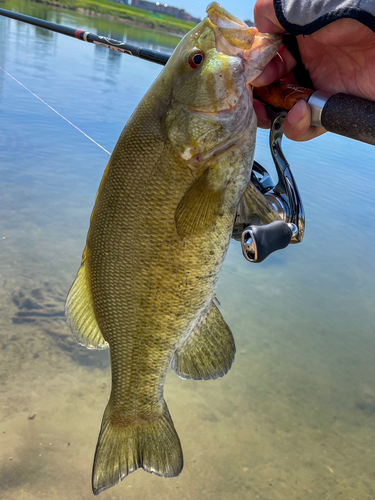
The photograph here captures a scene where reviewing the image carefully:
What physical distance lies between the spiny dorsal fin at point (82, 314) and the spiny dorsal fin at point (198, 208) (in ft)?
1.44

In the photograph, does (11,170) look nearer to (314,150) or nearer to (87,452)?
(87,452)

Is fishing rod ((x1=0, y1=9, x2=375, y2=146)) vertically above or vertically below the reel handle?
above

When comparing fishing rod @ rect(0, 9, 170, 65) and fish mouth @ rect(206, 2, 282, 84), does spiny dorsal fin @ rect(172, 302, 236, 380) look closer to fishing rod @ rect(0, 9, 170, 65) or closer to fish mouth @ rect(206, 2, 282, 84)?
fish mouth @ rect(206, 2, 282, 84)

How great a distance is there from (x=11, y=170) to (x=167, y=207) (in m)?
4.55

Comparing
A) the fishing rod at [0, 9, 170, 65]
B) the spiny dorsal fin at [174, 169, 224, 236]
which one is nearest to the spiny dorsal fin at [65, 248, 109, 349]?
the spiny dorsal fin at [174, 169, 224, 236]

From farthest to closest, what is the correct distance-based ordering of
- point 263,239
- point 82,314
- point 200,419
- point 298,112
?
point 200,419
point 82,314
point 298,112
point 263,239

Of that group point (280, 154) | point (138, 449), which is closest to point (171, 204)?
point (280, 154)

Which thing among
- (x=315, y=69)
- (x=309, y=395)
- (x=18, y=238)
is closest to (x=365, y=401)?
(x=309, y=395)

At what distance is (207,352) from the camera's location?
5.71 feet

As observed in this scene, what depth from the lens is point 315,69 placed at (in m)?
1.93

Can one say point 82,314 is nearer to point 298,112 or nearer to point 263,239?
point 263,239

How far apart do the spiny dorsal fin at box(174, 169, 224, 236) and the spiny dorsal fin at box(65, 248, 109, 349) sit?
17.3 inches

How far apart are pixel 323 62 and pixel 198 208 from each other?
1035mm

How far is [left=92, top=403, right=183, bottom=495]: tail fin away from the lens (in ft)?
5.27
